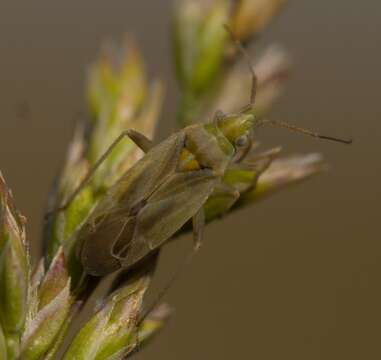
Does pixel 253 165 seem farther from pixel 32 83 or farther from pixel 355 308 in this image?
pixel 32 83

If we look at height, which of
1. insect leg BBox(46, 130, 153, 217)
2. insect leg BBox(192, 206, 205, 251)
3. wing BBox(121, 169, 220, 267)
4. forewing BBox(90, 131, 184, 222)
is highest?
insect leg BBox(46, 130, 153, 217)

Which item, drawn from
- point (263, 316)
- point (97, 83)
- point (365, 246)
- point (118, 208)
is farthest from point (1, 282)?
point (365, 246)

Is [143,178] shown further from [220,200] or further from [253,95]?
[253,95]

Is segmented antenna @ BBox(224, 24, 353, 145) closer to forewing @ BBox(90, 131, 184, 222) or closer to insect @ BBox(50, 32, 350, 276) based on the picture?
insect @ BBox(50, 32, 350, 276)

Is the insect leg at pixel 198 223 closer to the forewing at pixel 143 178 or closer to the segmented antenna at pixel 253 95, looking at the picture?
the forewing at pixel 143 178

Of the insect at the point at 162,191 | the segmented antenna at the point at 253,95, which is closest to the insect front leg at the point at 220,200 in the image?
the insect at the point at 162,191

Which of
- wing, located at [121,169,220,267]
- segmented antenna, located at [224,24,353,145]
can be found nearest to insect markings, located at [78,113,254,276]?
wing, located at [121,169,220,267]

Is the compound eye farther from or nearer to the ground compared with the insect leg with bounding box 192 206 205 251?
farther from the ground
